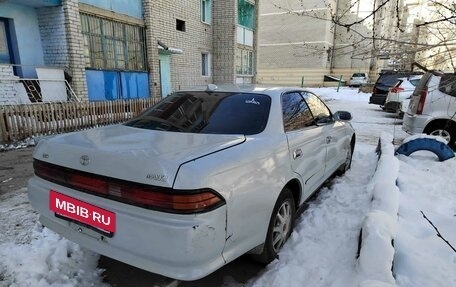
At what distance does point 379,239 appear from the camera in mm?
2291

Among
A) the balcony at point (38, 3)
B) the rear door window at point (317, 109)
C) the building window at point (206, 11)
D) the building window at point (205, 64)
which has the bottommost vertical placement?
the rear door window at point (317, 109)

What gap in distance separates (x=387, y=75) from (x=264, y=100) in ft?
44.1

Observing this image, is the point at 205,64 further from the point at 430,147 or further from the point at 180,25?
the point at 430,147

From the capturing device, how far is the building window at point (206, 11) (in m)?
→ 16.0

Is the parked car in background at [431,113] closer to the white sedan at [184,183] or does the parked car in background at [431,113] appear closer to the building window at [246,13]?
the white sedan at [184,183]

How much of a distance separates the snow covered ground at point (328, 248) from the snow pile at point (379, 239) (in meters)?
0.01

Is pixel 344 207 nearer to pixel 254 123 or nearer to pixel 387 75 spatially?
pixel 254 123

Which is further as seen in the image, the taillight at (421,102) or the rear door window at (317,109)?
the taillight at (421,102)

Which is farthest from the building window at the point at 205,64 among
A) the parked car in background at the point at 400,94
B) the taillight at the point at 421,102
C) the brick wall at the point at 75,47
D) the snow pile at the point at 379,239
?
the snow pile at the point at 379,239

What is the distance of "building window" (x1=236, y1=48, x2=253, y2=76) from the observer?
18.9m

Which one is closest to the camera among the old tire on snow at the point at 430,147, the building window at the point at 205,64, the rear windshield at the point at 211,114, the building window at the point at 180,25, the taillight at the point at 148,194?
the taillight at the point at 148,194

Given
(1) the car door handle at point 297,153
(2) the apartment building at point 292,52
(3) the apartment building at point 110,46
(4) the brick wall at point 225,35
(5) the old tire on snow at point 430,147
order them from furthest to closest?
1. (2) the apartment building at point 292,52
2. (4) the brick wall at point 225,35
3. (3) the apartment building at point 110,46
4. (5) the old tire on snow at point 430,147
5. (1) the car door handle at point 297,153

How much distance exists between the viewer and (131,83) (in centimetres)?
1180

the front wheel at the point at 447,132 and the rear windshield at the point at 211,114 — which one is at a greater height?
the rear windshield at the point at 211,114
